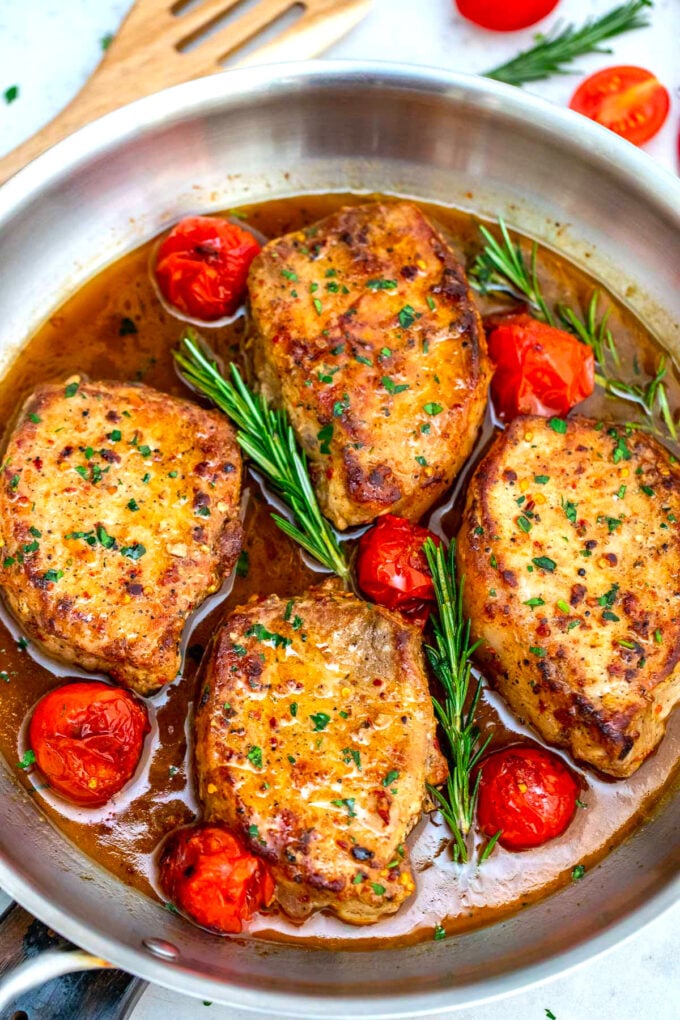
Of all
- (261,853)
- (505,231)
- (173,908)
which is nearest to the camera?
(261,853)

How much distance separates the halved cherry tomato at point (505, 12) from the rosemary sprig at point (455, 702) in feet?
8.47

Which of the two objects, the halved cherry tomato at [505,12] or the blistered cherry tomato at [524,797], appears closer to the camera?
the blistered cherry tomato at [524,797]

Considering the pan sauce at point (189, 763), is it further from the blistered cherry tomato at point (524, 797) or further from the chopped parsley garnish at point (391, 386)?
the chopped parsley garnish at point (391, 386)

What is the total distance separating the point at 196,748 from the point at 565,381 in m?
2.02

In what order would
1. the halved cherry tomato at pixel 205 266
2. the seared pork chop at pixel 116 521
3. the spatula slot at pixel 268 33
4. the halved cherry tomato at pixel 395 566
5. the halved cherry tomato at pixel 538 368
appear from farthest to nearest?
the spatula slot at pixel 268 33 < the halved cherry tomato at pixel 205 266 < the halved cherry tomato at pixel 538 368 < the halved cherry tomato at pixel 395 566 < the seared pork chop at pixel 116 521

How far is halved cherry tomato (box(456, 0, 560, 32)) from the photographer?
15.0 feet

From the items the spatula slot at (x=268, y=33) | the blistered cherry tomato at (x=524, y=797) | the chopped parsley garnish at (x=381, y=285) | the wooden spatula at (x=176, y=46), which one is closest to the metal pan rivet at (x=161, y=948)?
the blistered cherry tomato at (x=524, y=797)

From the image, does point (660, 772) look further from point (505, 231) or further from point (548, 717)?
point (505, 231)

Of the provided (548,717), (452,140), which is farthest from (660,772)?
(452,140)

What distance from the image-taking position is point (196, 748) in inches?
145

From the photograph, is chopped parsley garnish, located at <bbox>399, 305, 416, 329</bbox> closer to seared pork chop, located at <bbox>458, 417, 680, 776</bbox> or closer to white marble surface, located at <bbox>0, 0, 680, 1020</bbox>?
seared pork chop, located at <bbox>458, 417, 680, 776</bbox>

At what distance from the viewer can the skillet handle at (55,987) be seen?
3641 mm

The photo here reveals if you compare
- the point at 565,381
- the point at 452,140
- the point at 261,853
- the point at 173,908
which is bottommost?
the point at 173,908

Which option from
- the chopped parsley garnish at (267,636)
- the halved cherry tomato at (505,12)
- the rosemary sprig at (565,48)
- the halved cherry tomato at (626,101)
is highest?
the halved cherry tomato at (505,12)
